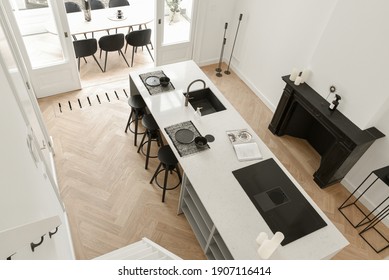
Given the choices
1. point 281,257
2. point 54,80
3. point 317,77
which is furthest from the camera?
point 54,80

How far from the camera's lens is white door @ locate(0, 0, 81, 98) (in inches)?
175

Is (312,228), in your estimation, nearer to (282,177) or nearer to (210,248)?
(282,177)

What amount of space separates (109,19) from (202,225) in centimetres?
435

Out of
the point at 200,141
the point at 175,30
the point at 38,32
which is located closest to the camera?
the point at 200,141

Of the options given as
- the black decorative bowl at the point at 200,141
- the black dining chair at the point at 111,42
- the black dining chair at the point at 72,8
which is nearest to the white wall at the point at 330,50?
the black dining chair at the point at 111,42

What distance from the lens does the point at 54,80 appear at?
504 cm

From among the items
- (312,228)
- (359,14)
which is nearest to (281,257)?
(312,228)

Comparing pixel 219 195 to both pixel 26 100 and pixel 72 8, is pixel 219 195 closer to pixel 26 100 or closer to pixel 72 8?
pixel 26 100

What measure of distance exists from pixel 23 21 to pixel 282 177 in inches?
180

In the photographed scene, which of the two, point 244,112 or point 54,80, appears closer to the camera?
point 54,80

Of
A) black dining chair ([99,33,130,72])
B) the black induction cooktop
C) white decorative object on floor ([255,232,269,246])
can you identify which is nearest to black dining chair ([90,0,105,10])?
black dining chair ([99,33,130,72])

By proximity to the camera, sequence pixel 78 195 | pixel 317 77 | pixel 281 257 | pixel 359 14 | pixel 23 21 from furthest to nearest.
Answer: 1. pixel 23 21
2. pixel 317 77
3. pixel 78 195
4. pixel 359 14
5. pixel 281 257

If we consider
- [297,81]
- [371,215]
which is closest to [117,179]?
[297,81]

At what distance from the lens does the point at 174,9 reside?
17.9 ft
